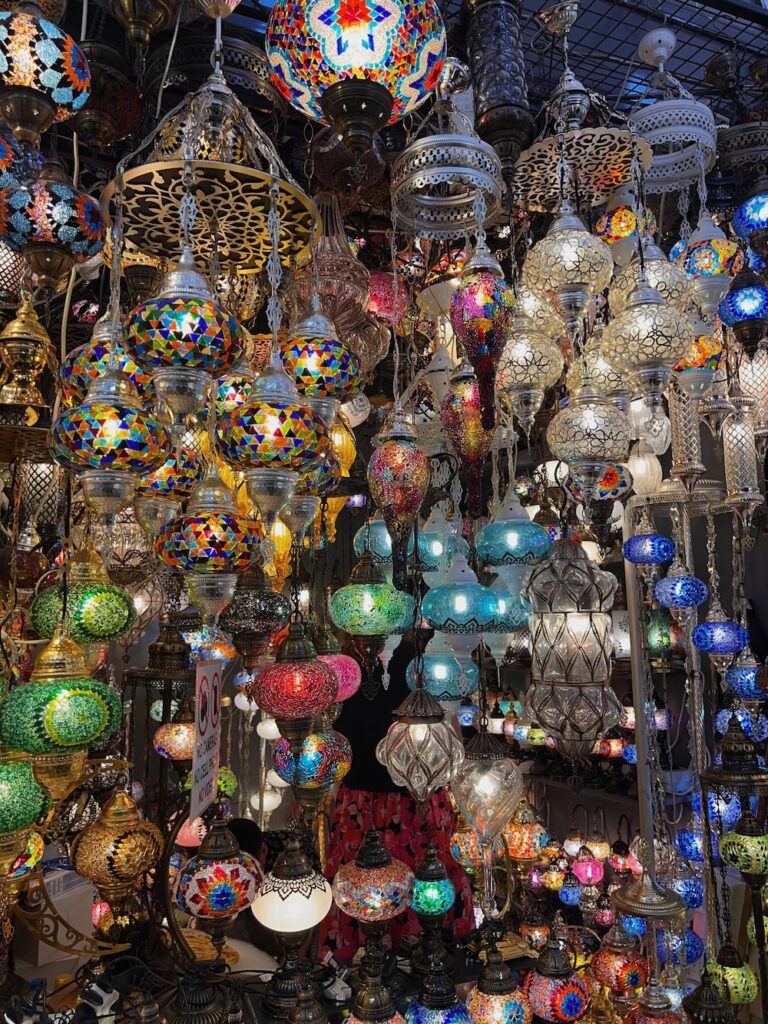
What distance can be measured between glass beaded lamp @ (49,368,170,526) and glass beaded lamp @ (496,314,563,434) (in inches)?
28.3

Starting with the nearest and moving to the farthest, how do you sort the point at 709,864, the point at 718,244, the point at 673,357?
the point at 673,357
the point at 718,244
the point at 709,864

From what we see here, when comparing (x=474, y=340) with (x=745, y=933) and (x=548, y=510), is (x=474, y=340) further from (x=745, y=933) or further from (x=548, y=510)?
(x=745, y=933)

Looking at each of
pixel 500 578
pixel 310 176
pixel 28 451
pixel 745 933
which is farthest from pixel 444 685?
pixel 745 933

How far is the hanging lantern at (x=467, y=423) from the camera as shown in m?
1.62

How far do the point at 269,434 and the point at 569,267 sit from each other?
715 mm

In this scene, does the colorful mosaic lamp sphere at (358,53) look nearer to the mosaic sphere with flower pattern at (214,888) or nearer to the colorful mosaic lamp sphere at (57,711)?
the colorful mosaic lamp sphere at (57,711)

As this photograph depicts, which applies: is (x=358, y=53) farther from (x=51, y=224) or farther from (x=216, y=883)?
(x=216, y=883)

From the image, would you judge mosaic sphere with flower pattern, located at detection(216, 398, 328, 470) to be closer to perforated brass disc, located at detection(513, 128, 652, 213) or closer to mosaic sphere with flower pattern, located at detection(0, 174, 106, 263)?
mosaic sphere with flower pattern, located at detection(0, 174, 106, 263)

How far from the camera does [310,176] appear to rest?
1.61m

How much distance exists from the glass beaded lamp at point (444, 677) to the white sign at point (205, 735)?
48 cm

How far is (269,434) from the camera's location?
1.00m

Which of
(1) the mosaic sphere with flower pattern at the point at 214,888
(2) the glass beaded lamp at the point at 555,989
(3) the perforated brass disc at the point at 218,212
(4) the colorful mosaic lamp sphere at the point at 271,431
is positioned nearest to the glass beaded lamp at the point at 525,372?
(3) the perforated brass disc at the point at 218,212

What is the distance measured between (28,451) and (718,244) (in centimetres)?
164

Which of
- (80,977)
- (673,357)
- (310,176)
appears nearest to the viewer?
(673,357)
